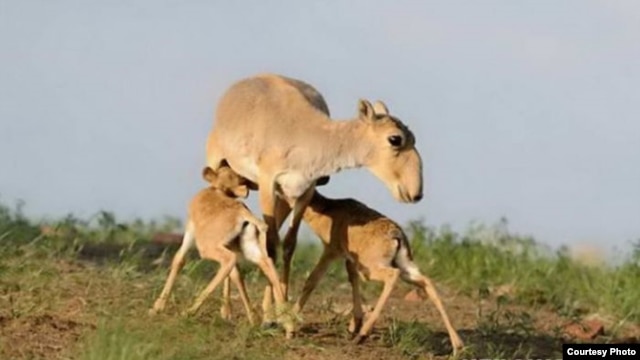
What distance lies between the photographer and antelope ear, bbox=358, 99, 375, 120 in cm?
1063

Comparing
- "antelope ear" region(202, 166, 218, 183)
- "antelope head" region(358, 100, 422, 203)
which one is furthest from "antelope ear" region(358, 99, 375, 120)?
"antelope ear" region(202, 166, 218, 183)

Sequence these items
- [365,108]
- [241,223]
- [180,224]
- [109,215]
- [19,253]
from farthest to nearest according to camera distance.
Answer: [180,224], [109,215], [19,253], [365,108], [241,223]

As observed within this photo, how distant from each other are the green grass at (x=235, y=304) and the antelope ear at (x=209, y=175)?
2.54 feet

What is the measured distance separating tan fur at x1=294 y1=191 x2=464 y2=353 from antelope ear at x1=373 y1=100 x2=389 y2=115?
0.62 m

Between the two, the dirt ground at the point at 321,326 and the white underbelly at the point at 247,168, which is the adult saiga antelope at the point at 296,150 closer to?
the white underbelly at the point at 247,168

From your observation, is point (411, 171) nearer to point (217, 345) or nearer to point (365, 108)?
point (365, 108)

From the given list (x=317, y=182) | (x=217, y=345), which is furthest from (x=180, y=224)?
(x=217, y=345)

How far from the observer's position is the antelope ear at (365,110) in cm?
1063

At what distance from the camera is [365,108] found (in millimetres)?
10664

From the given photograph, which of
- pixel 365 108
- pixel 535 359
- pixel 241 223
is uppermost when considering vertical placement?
pixel 365 108

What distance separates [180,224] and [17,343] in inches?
372

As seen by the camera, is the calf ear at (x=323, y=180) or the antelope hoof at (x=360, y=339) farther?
the calf ear at (x=323, y=180)

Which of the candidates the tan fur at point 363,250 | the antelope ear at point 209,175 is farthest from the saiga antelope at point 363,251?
the antelope ear at point 209,175

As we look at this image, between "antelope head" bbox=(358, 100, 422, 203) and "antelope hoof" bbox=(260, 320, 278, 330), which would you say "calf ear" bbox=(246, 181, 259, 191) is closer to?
"antelope head" bbox=(358, 100, 422, 203)
